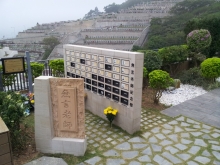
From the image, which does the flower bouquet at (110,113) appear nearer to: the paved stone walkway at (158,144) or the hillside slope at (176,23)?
the paved stone walkway at (158,144)

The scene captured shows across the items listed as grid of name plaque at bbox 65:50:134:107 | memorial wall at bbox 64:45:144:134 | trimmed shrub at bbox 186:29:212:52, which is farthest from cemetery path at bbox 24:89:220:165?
trimmed shrub at bbox 186:29:212:52

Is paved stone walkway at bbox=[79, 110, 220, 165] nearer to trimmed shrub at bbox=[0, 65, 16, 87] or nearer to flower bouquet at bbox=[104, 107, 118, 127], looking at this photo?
flower bouquet at bbox=[104, 107, 118, 127]

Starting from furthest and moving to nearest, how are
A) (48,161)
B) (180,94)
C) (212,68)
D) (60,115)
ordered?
(212,68)
(180,94)
(60,115)
(48,161)

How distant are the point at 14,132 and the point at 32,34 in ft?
178

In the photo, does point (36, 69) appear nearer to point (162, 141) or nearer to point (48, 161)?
point (48, 161)

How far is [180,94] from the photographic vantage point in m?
6.70

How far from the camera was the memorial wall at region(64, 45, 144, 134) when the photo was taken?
162 inches

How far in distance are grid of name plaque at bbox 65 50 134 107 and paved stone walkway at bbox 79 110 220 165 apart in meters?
0.71

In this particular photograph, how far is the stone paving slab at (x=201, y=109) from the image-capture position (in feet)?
16.4

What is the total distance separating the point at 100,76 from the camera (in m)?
4.84

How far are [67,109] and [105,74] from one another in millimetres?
1456

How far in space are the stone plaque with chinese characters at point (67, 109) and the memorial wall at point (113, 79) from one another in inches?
47.0

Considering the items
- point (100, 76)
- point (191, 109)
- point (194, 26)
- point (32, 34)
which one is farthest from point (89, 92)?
point (32, 34)

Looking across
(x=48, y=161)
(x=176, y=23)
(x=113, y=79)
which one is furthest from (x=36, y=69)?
(x=176, y=23)
